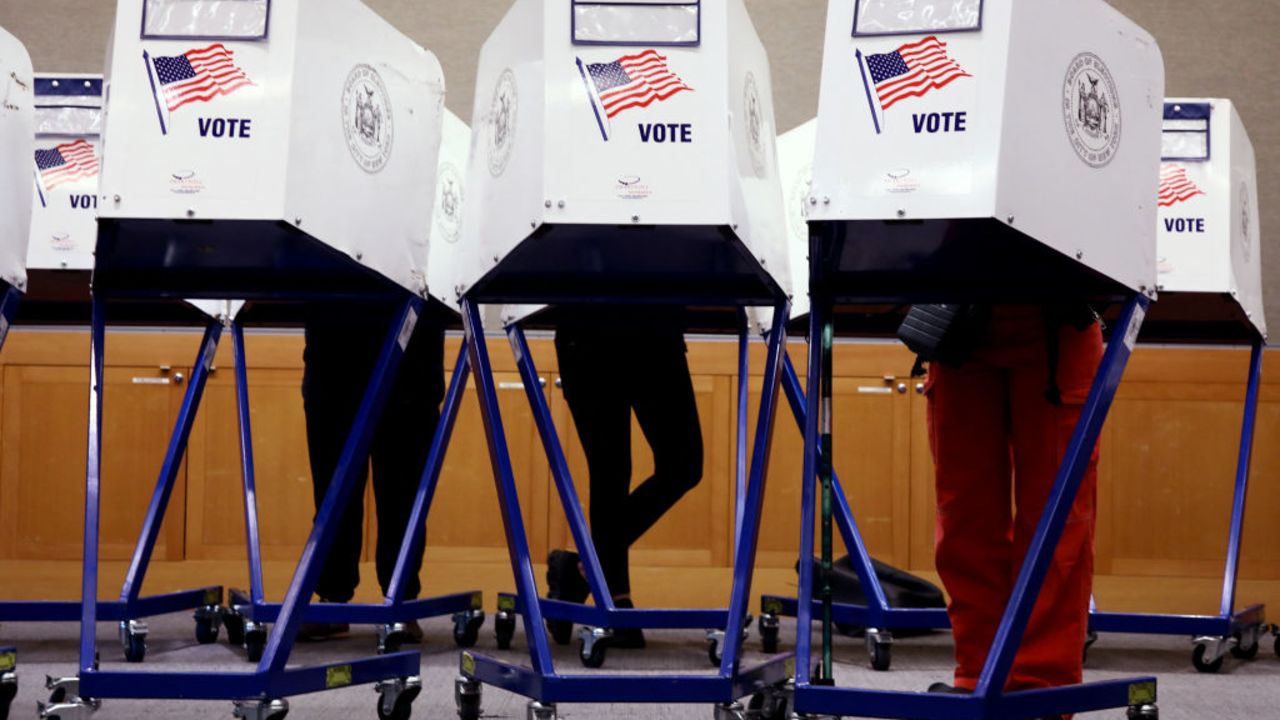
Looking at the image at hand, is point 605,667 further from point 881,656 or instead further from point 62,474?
point 62,474

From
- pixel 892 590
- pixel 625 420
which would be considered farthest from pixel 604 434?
pixel 892 590

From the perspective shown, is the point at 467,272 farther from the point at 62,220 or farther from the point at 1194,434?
the point at 1194,434

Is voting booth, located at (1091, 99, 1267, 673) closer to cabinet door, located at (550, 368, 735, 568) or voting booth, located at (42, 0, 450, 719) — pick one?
cabinet door, located at (550, 368, 735, 568)

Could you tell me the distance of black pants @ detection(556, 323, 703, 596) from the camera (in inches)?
115

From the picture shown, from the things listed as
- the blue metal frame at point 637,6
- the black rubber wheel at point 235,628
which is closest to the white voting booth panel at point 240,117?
the blue metal frame at point 637,6

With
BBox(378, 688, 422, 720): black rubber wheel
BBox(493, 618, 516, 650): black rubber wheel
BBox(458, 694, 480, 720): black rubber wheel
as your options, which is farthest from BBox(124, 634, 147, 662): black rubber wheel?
BBox(458, 694, 480, 720): black rubber wheel

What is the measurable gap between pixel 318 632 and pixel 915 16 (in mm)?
2056

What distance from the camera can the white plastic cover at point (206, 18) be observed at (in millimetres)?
1937

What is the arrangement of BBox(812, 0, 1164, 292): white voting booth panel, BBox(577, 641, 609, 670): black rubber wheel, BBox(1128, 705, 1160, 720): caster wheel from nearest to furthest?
BBox(812, 0, 1164, 292): white voting booth panel, BBox(1128, 705, 1160, 720): caster wheel, BBox(577, 641, 609, 670): black rubber wheel

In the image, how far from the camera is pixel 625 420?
9.84ft

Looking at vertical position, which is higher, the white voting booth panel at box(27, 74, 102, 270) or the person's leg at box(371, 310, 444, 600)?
the white voting booth panel at box(27, 74, 102, 270)

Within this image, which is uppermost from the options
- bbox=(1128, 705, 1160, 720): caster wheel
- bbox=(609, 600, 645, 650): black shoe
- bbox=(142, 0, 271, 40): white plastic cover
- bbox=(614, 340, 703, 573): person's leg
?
bbox=(142, 0, 271, 40): white plastic cover

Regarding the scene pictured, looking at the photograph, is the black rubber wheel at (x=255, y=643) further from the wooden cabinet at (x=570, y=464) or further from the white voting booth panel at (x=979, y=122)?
the white voting booth panel at (x=979, y=122)

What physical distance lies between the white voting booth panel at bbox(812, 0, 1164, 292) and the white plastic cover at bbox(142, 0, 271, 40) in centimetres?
Result: 82
